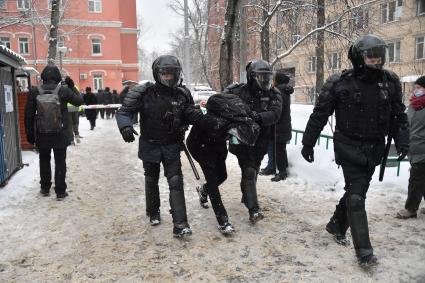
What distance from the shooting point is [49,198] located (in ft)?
20.3

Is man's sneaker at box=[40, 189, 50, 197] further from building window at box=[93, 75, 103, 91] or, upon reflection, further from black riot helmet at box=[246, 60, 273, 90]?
building window at box=[93, 75, 103, 91]

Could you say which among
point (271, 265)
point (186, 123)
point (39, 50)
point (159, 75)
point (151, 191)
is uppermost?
point (39, 50)

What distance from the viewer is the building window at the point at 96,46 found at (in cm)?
4203

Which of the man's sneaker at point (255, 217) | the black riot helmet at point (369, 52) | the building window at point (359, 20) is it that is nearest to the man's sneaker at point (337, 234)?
the man's sneaker at point (255, 217)

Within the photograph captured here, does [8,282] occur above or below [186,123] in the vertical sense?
below

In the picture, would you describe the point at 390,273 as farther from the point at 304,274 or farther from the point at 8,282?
the point at 8,282

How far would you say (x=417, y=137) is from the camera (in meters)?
4.95

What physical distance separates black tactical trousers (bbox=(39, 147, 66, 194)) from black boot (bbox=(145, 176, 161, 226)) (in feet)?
6.08

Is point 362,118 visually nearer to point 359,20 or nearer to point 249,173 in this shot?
point 249,173

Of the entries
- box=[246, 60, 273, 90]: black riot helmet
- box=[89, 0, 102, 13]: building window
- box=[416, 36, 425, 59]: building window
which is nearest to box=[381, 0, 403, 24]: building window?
box=[416, 36, 425, 59]: building window

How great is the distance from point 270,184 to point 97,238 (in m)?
3.25

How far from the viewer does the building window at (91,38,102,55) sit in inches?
1655

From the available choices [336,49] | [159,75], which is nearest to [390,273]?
[159,75]

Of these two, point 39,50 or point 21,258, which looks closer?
point 21,258
